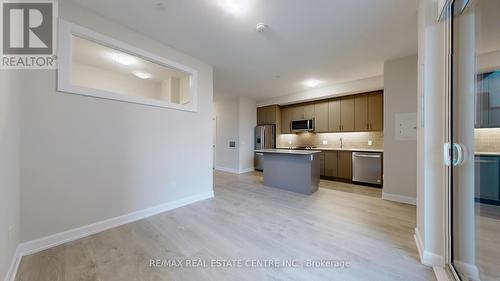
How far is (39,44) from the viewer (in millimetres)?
1967

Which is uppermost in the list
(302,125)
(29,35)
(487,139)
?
(29,35)

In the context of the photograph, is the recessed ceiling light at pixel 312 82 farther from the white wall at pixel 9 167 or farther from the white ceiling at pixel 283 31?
the white wall at pixel 9 167

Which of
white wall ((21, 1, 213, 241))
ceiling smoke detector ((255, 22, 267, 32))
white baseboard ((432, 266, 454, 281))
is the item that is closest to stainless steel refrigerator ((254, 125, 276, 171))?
white wall ((21, 1, 213, 241))

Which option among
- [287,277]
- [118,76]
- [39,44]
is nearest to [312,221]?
[287,277]

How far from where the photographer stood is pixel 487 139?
1.61m

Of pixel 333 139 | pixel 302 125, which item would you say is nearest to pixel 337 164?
pixel 333 139

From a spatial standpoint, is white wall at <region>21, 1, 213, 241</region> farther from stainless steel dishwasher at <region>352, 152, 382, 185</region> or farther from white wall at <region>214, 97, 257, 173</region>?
stainless steel dishwasher at <region>352, 152, 382, 185</region>

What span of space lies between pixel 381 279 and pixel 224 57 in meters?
3.67

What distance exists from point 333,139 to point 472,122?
14.7 feet

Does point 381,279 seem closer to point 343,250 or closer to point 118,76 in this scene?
point 343,250

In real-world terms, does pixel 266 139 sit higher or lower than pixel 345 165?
higher

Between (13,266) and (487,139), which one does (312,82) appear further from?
(13,266)

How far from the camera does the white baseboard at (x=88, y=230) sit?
73.3 inches

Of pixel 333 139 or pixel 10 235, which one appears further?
pixel 333 139
